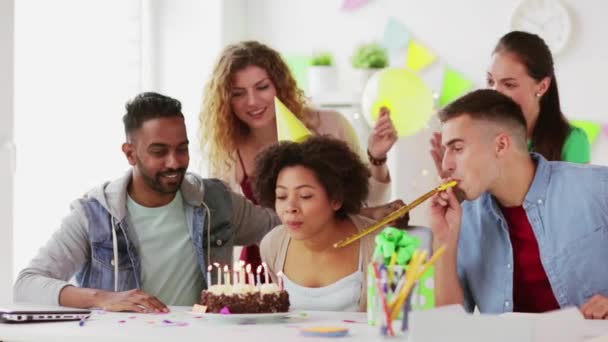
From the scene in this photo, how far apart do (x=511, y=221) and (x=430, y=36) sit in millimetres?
2615

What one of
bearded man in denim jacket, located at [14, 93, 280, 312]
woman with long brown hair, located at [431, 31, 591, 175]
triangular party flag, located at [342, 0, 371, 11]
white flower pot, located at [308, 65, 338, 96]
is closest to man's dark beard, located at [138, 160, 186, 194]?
bearded man in denim jacket, located at [14, 93, 280, 312]

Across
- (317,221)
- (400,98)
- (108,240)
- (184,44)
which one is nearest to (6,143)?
(108,240)

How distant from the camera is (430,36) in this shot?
5293 mm

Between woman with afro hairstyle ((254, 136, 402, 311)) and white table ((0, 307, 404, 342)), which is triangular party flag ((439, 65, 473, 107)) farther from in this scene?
white table ((0, 307, 404, 342))

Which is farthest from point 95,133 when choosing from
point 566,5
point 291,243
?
point 566,5

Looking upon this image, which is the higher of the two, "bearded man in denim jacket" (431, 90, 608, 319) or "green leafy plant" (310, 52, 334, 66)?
"green leafy plant" (310, 52, 334, 66)

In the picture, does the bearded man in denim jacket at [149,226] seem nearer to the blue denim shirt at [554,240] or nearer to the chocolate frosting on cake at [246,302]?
the chocolate frosting on cake at [246,302]

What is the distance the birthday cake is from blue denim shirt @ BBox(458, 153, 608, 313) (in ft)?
1.89

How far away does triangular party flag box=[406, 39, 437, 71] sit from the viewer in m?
5.27

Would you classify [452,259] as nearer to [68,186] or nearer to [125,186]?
[125,186]

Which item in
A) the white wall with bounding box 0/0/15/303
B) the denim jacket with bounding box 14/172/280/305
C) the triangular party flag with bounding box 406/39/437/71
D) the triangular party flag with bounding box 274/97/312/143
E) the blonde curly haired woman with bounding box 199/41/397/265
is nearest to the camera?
the white wall with bounding box 0/0/15/303

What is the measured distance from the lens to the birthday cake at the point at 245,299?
7.94 feet

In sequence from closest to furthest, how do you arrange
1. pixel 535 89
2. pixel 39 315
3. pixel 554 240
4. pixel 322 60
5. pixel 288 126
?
1. pixel 39 315
2. pixel 554 240
3. pixel 288 126
4. pixel 535 89
5. pixel 322 60

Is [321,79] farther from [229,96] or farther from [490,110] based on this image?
[490,110]
